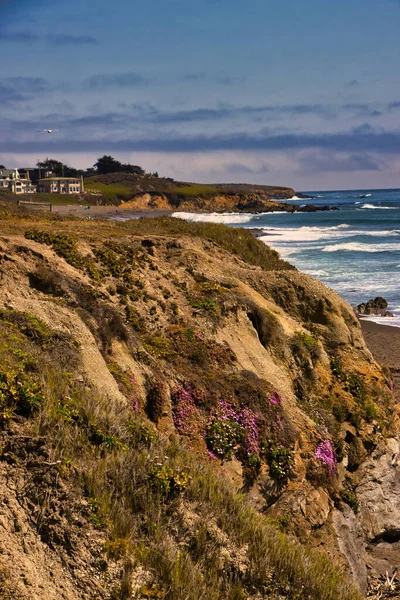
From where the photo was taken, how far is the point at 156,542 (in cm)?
652

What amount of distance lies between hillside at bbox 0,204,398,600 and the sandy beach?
7.96 metres

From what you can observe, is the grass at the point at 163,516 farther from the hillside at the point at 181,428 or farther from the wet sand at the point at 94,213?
the wet sand at the point at 94,213

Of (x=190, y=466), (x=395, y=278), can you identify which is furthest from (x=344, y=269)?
(x=190, y=466)

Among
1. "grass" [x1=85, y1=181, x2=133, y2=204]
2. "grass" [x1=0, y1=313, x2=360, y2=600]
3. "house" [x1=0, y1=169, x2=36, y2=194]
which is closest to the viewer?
"grass" [x1=0, y1=313, x2=360, y2=600]

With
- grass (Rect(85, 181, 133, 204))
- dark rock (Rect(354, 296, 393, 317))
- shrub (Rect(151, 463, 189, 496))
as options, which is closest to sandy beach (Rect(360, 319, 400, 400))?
dark rock (Rect(354, 296, 393, 317))

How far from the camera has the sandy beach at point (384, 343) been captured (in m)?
24.4

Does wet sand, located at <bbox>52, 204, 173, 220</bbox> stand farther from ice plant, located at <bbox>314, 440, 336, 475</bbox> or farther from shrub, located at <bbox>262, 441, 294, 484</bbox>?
shrub, located at <bbox>262, 441, 294, 484</bbox>

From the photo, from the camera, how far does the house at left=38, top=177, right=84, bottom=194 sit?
14912cm

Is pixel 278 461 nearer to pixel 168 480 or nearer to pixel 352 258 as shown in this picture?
pixel 168 480

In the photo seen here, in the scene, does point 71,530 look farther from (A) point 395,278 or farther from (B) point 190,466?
(A) point 395,278

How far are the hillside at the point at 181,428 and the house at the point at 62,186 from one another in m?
135

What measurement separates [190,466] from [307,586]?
203 cm

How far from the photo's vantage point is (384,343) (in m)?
27.3

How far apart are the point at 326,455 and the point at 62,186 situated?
147m
